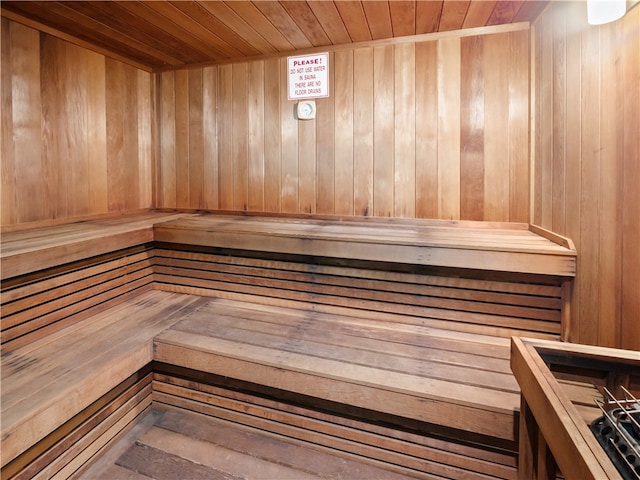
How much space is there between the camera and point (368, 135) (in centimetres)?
217

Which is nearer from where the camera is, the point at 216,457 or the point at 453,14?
the point at 216,457

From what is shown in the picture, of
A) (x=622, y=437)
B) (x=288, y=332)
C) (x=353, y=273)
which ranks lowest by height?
(x=288, y=332)

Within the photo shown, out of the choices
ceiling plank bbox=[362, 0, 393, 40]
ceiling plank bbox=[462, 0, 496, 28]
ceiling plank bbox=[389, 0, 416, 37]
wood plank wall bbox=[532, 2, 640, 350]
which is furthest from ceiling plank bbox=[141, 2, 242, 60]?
wood plank wall bbox=[532, 2, 640, 350]

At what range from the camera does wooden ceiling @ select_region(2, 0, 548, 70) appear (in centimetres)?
170

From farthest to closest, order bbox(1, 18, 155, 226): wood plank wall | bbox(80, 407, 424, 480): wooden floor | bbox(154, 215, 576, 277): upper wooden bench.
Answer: bbox(1, 18, 155, 226): wood plank wall < bbox(154, 215, 576, 277): upper wooden bench < bbox(80, 407, 424, 480): wooden floor

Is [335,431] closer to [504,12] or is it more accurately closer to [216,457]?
[216,457]

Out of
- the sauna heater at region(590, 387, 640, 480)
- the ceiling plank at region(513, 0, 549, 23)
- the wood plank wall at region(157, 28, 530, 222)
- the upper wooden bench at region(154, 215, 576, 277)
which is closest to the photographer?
the sauna heater at region(590, 387, 640, 480)

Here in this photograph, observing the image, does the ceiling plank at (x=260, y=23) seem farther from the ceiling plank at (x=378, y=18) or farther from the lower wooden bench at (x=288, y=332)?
the lower wooden bench at (x=288, y=332)

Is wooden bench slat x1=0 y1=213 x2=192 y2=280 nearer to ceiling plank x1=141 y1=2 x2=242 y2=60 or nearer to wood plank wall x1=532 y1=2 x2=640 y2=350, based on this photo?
ceiling plank x1=141 y1=2 x2=242 y2=60

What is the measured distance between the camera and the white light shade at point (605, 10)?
1.02 m

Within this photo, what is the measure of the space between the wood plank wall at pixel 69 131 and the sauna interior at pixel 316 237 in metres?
0.01

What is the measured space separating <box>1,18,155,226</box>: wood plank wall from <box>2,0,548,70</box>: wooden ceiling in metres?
0.16

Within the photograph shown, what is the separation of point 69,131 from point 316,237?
164cm

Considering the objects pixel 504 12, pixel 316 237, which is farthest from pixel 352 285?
pixel 504 12
